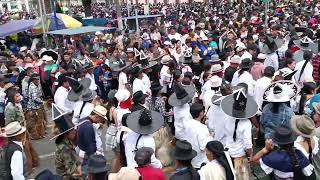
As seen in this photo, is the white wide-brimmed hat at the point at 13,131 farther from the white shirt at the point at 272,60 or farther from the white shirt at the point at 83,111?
the white shirt at the point at 272,60

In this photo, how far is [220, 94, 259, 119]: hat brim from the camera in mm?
5402

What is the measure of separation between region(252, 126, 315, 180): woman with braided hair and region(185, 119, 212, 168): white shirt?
1.13 metres

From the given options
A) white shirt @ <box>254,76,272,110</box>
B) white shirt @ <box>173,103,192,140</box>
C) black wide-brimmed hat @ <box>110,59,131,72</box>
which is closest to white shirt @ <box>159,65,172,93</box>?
black wide-brimmed hat @ <box>110,59,131,72</box>

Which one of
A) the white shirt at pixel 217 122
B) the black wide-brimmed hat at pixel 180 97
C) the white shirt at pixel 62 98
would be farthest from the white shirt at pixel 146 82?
the white shirt at pixel 217 122

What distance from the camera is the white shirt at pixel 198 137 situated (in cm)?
543

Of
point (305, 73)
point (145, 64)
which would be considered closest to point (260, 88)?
point (305, 73)

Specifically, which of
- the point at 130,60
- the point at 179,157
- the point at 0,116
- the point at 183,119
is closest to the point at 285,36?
the point at 130,60

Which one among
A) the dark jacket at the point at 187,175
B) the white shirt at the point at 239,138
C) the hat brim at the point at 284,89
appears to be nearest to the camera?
the dark jacket at the point at 187,175

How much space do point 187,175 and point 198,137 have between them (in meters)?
1.31

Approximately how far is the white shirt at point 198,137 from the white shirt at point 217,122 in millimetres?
320

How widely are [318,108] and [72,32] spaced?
11484 mm

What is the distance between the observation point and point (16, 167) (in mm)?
5047

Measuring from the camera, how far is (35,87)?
9.42 m

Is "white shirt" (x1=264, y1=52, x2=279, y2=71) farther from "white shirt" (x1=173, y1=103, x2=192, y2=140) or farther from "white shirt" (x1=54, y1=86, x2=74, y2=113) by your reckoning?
"white shirt" (x1=54, y1=86, x2=74, y2=113)
